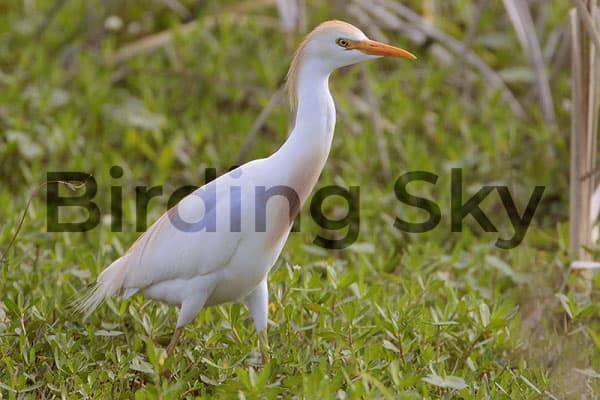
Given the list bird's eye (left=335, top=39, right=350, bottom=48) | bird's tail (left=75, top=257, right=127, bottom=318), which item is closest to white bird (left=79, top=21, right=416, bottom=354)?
bird's eye (left=335, top=39, right=350, bottom=48)

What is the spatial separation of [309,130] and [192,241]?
476 millimetres

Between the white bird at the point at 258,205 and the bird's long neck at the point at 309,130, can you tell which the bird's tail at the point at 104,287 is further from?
the bird's long neck at the point at 309,130

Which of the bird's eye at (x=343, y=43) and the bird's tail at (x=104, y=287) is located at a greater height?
the bird's eye at (x=343, y=43)

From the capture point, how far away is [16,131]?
457cm

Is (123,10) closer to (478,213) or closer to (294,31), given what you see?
(294,31)

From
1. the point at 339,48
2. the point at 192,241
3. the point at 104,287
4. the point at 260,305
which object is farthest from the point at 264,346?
the point at 339,48

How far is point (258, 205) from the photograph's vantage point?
2830 mm

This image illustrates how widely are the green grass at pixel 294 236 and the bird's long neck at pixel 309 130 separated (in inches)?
16.7

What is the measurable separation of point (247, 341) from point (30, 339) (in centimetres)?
67

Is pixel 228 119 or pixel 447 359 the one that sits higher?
pixel 228 119

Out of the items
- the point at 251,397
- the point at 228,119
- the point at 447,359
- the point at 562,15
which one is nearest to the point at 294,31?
the point at 228,119

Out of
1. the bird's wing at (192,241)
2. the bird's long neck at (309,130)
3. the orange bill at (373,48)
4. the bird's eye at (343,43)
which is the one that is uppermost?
the bird's eye at (343,43)

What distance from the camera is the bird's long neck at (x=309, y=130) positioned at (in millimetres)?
2797

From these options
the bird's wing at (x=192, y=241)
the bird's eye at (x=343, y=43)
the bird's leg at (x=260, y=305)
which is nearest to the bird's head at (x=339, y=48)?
the bird's eye at (x=343, y=43)
